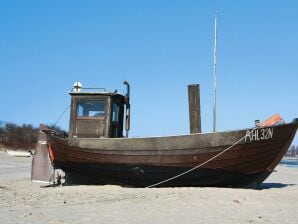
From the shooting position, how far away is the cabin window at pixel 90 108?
13.6 meters

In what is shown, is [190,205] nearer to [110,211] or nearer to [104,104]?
[110,211]

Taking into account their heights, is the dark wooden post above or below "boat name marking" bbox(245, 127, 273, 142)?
above

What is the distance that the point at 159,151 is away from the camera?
11.8m

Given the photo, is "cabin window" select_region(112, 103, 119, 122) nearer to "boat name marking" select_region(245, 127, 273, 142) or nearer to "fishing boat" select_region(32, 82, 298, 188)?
"fishing boat" select_region(32, 82, 298, 188)

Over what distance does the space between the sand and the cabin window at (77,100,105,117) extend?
3.00 m

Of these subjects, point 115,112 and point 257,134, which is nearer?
point 257,134

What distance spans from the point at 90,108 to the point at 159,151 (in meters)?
3.07

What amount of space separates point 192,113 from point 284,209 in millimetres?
4868

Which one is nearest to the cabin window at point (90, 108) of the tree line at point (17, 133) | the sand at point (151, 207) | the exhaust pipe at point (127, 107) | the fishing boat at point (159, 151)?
the fishing boat at point (159, 151)

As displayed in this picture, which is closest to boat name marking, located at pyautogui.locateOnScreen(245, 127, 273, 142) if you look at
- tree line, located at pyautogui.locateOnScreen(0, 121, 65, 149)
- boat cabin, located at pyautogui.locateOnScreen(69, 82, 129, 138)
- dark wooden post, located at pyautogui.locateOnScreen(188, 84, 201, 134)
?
dark wooden post, located at pyautogui.locateOnScreen(188, 84, 201, 134)

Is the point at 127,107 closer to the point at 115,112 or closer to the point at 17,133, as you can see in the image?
the point at 115,112

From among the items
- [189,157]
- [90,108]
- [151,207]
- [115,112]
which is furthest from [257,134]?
[90,108]

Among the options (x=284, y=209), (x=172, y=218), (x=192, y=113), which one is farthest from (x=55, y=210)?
(x=192, y=113)

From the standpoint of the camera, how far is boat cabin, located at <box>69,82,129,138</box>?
44.2ft
